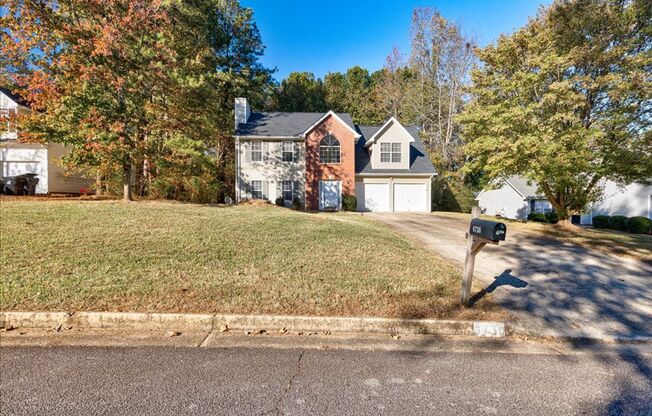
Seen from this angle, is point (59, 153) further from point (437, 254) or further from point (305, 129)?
point (437, 254)

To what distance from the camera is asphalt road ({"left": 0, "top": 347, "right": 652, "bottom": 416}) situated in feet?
8.34

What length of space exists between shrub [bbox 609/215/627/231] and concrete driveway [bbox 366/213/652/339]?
15.2m

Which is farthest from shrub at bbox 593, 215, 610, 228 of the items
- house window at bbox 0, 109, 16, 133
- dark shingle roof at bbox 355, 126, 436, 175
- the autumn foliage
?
house window at bbox 0, 109, 16, 133

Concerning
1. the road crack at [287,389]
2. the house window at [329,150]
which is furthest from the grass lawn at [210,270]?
the house window at [329,150]

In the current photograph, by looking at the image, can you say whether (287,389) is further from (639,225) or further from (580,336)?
(639,225)

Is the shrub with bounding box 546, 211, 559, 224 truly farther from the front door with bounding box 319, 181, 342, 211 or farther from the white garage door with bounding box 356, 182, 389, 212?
the front door with bounding box 319, 181, 342, 211

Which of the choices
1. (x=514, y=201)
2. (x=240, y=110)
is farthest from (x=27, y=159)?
(x=514, y=201)

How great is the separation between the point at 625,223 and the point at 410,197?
13384 mm

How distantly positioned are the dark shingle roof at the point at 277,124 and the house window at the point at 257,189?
344 centimetres

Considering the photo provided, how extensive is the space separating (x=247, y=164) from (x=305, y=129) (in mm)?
4862

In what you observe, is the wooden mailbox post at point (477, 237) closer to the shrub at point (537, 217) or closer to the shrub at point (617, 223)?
the shrub at point (617, 223)

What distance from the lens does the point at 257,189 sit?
71.7ft

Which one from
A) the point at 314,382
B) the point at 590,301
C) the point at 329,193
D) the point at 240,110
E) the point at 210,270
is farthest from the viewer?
the point at 240,110

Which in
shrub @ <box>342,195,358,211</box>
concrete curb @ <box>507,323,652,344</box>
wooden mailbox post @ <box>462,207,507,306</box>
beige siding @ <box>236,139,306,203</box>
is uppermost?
beige siding @ <box>236,139,306,203</box>
